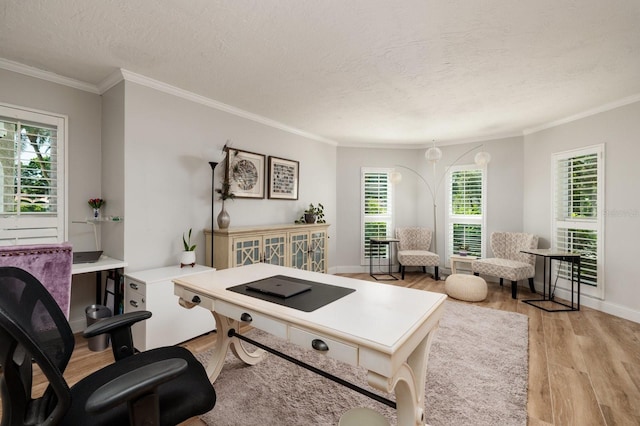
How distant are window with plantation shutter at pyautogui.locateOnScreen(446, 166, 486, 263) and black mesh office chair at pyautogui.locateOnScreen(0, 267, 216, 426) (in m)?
4.98

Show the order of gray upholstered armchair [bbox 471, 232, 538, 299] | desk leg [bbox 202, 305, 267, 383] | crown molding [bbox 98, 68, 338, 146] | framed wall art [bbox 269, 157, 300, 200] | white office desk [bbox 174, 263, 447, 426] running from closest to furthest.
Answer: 1. white office desk [bbox 174, 263, 447, 426]
2. desk leg [bbox 202, 305, 267, 383]
3. crown molding [bbox 98, 68, 338, 146]
4. gray upholstered armchair [bbox 471, 232, 538, 299]
5. framed wall art [bbox 269, 157, 300, 200]

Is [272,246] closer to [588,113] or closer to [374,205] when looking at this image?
[374,205]

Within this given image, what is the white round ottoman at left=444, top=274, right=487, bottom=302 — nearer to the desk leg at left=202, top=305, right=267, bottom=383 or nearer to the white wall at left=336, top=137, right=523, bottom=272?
the white wall at left=336, top=137, right=523, bottom=272

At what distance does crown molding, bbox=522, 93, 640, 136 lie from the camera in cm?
324

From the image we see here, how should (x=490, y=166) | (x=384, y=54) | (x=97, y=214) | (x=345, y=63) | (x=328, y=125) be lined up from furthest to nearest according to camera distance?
(x=490, y=166) → (x=328, y=125) → (x=97, y=214) → (x=345, y=63) → (x=384, y=54)

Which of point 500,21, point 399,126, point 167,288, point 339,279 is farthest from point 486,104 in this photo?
point 167,288

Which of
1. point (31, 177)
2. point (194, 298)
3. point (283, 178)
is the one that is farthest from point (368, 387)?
point (31, 177)

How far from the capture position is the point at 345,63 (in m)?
2.45

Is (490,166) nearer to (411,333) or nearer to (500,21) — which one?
(500,21)

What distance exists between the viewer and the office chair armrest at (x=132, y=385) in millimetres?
790

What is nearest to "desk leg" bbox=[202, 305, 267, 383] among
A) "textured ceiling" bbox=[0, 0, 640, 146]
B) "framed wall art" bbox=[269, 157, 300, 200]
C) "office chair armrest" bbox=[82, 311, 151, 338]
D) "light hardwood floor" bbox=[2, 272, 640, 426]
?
"light hardwood floor" bbox=[2, 272, 640, 426]

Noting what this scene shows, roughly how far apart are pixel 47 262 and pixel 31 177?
1.26m

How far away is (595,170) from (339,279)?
3947 millimetres

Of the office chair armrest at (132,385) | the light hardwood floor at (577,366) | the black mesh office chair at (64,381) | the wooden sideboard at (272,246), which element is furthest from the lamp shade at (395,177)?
the office chair armrest at (132,385)
